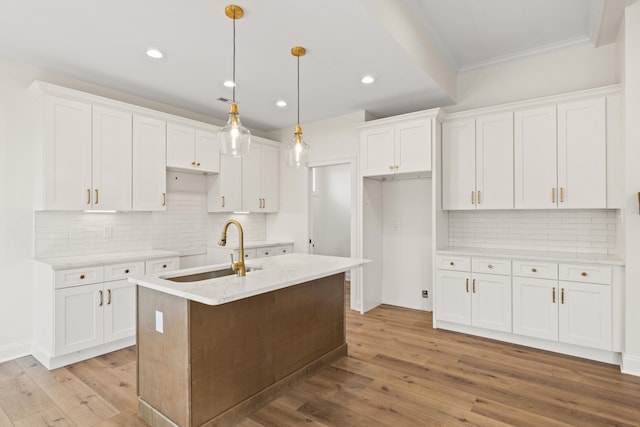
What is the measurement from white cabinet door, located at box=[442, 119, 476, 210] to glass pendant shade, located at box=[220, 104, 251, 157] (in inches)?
110

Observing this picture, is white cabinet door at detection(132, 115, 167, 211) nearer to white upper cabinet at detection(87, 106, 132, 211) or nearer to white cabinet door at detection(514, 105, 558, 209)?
white upper cabinet at detection(87, 106, 132, 211)

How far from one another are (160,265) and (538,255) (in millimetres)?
4158

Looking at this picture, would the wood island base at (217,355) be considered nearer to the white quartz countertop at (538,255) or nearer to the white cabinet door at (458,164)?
the white quartz countertop at (538,255)

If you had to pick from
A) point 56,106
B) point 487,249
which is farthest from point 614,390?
point 56,106

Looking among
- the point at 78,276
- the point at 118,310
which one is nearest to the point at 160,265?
the point at 118,310

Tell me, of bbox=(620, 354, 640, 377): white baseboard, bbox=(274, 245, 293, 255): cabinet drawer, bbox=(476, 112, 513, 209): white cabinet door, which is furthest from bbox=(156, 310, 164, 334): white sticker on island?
bbox=(620, 354, 640, 377): white baseboard

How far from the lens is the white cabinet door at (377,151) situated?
4.51 metres

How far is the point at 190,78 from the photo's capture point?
148 inches

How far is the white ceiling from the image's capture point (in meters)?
2.58

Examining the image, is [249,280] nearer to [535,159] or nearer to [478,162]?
[478,162]

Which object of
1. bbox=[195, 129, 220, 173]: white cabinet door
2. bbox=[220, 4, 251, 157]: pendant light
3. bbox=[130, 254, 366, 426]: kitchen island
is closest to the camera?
bbox=[130, 254, 366, 426]: kitchen island

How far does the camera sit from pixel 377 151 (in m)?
4.62

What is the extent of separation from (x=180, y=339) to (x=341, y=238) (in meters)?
5.04

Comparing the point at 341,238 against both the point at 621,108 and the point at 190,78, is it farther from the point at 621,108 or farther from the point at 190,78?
the point at 621,108
